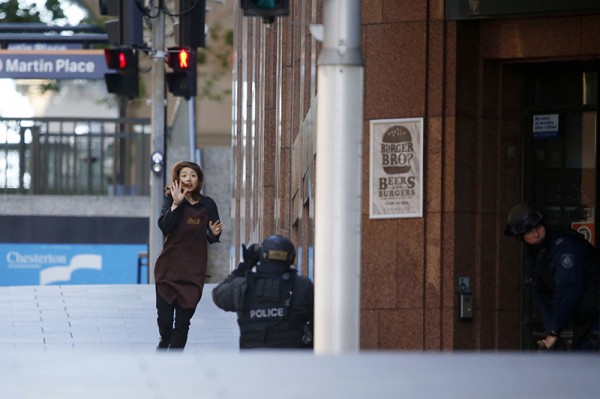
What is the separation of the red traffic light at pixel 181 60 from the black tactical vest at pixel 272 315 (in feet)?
39.2

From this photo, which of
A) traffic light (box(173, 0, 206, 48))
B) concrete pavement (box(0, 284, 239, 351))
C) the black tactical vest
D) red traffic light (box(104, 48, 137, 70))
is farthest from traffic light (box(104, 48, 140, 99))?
the black tactical vest

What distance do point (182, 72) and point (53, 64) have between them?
7931 millimetres

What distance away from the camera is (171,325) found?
11.0 meters

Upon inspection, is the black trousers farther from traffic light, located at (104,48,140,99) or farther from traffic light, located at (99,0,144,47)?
traffic light, located at (104,48,140,99)

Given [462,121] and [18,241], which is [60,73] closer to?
[18,241]

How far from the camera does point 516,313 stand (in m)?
11.1

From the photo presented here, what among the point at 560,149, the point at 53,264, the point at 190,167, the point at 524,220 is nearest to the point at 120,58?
the point at 190,167

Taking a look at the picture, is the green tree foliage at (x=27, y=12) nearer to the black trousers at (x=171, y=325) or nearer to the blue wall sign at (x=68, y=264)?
the blue wall sign at (x=68, y=264)

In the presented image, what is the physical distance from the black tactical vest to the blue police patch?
5.18 feet

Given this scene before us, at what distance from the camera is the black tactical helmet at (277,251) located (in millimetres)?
8023

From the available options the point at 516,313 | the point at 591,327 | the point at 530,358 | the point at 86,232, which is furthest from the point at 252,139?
the point at 530,358

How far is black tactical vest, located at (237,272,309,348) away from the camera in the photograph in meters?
7.93

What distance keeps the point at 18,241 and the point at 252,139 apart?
29.8 feet

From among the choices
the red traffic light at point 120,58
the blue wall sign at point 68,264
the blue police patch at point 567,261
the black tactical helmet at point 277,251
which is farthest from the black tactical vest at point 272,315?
the blue wall sign at point 68,264
